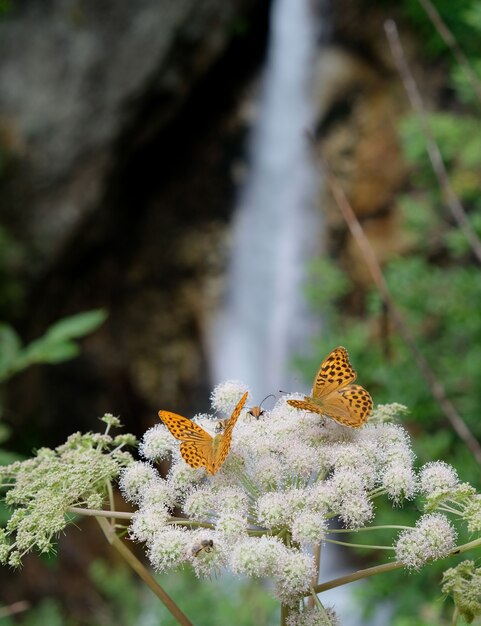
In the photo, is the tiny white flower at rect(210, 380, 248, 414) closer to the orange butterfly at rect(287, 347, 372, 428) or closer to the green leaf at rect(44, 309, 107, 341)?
the orange butterfly at rect(287, 347, 372, 428)

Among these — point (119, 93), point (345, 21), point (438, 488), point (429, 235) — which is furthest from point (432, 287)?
point (345, 21)

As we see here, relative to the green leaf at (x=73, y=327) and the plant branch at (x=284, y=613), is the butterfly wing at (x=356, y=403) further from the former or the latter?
the green leaf at (x=73, y=327)

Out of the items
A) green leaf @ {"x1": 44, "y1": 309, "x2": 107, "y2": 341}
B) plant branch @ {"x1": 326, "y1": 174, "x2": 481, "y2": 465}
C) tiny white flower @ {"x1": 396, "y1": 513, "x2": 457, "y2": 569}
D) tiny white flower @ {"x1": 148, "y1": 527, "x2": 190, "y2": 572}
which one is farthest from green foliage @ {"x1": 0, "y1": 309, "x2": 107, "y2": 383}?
tiny white flower @ {"x1": 396, "y1": 513, "x2": 457, "y2": 569}

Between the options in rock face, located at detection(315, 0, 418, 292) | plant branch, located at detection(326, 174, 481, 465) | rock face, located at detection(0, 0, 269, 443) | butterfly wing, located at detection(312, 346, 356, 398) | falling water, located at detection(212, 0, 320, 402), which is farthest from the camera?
falling water, located at detection(212, 0, 320, 402)

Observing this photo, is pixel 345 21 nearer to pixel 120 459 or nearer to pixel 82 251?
pixel 82 251

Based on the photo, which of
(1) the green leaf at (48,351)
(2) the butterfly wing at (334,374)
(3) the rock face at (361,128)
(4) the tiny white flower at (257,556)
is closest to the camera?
(4) the tiny white flower at (257,556)

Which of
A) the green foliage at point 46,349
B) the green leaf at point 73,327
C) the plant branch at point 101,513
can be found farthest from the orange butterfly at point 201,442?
the green leaf at point 73,327
